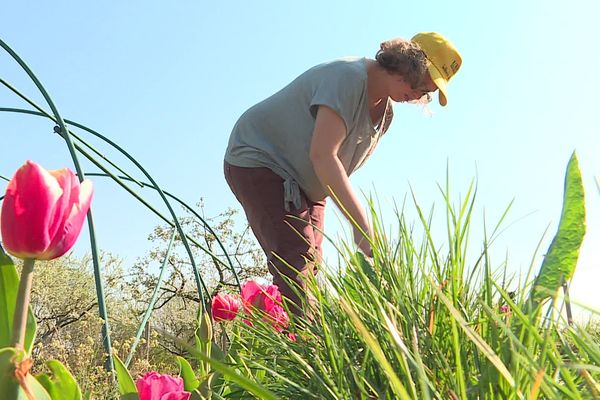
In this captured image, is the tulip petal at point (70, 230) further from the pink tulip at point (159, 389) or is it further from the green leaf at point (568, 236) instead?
the green leaf at point (568, 236)

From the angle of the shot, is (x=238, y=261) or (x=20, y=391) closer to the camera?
(x=20, y=391)

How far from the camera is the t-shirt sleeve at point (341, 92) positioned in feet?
5.26

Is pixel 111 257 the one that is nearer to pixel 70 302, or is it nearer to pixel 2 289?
pixel 70 302

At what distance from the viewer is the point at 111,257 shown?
13.0 feet

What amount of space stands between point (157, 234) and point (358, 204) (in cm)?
305

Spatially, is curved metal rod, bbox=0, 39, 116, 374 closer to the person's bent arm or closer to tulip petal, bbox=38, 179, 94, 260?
the person's bent arm

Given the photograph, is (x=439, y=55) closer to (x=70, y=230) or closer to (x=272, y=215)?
(x=272, y=215)

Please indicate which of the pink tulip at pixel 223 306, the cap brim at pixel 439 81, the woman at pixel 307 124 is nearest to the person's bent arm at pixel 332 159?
the woman at pixel 307 124

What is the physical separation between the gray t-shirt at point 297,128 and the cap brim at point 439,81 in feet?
0.63

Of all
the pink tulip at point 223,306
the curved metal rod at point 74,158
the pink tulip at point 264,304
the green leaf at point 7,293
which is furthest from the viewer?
the curved metal rod at point 74,158

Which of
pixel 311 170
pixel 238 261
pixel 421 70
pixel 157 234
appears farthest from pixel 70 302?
pixel 421 70

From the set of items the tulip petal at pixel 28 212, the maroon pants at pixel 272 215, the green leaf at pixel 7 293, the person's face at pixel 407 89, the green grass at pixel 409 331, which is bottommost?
the green grass at pixel 409 331

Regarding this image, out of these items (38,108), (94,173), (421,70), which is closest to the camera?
(421,70)

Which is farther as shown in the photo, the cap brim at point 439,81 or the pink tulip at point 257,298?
the cap brim at point 439,81
